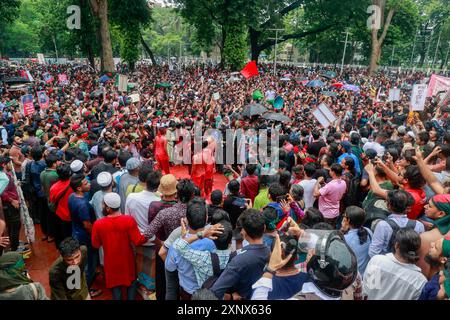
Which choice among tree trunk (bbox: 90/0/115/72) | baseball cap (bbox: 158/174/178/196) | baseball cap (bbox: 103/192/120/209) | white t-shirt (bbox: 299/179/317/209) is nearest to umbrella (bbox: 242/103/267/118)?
white t-shirt (bbox: 299/179/317/209)

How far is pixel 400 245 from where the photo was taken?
2504mm

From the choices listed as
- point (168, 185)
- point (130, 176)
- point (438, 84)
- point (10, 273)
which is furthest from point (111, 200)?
point (438, 84)

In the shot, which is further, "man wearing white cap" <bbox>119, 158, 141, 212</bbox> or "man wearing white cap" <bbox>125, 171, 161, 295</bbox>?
"man wearing white cap" <bbox>119, 158, 141, 212</bbox>

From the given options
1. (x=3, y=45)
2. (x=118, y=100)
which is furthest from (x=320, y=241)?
(x=3, y=45)

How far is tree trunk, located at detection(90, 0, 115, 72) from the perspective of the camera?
2262 cm

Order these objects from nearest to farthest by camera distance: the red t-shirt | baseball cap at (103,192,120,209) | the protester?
the protester, baseball cap at (103,192,120,209), the red t-shirt

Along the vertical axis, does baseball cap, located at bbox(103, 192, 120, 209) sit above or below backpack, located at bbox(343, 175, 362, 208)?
above

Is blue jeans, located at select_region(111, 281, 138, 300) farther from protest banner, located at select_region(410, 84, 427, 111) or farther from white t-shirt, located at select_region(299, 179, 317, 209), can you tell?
protest banner, located at select_region(410, 84, 427, 111)

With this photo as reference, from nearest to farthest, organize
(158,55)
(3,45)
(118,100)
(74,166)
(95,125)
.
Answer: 1. (74,166)
2. (95,125)
3. (118,100)
4. (3,45)
5. (158,55)

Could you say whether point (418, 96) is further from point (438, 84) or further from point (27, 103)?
point (27, 103)

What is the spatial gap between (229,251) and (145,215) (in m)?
1.37

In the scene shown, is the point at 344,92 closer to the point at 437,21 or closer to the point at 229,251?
the point at 229,251

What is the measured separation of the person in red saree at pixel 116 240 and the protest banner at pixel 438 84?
39.5 feet

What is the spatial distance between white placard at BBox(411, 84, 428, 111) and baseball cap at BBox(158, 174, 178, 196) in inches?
325
